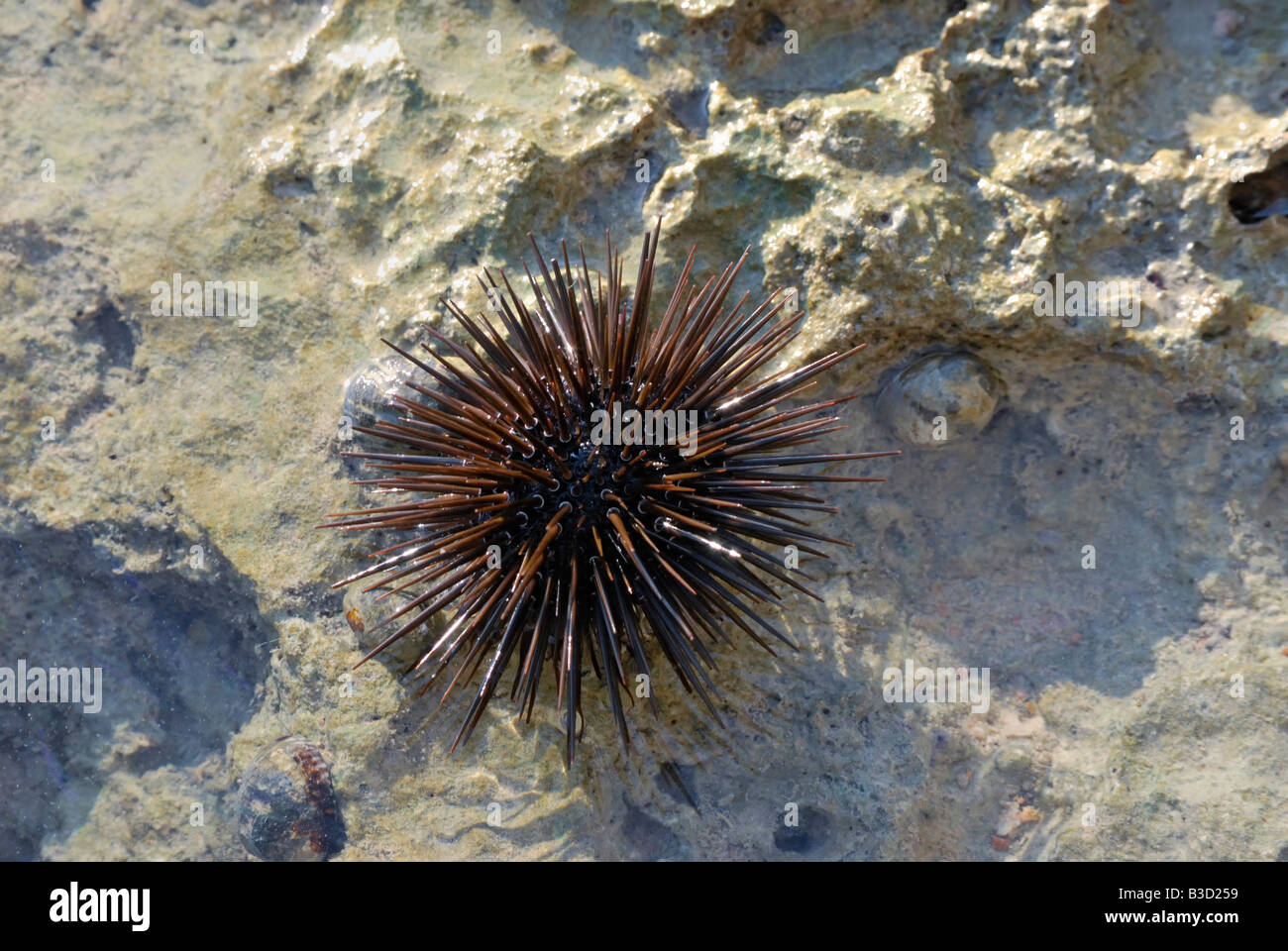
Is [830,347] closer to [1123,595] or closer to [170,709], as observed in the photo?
[1123,595]

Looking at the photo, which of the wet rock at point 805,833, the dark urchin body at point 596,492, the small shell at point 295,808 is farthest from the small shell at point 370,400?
the wet rock at point 805,833

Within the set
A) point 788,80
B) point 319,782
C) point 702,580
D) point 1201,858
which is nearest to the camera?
point 702,580

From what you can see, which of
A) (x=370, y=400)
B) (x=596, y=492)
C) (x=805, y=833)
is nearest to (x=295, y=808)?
(x=370, y=400)

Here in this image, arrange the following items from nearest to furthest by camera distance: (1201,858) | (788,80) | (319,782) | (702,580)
Result: (702,580) → (1201,858) → (319,782) → (788,80)

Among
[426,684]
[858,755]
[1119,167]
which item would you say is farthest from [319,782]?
[1119,167]

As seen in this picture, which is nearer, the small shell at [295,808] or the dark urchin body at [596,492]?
the dark urchin body at [596,492]

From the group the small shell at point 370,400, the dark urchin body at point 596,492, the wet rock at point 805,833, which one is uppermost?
the small shell at point 370,400

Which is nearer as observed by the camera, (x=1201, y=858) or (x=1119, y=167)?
(x=1201, y=858)

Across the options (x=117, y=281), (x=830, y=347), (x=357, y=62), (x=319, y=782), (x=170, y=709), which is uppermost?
(x=357, y=62)

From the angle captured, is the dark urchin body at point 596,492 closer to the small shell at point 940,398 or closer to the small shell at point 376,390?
the small shell at point 376,390
